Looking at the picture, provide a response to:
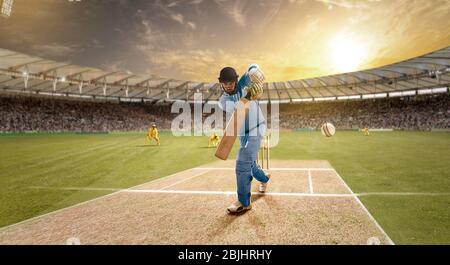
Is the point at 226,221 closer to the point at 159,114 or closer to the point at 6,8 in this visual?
the point at 6,8

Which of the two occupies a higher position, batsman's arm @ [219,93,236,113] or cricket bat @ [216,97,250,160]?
batsman's arm @ [219,93,236,113]

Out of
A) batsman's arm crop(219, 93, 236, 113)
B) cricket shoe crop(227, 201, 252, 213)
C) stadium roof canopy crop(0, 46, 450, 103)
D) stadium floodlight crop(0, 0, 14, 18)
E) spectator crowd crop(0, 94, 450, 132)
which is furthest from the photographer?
spectator crowd crop(0, 94, 450, 132)

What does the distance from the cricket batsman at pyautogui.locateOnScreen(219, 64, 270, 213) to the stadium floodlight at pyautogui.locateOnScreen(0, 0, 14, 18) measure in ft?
31.9

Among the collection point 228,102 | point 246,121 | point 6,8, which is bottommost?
point 246,121

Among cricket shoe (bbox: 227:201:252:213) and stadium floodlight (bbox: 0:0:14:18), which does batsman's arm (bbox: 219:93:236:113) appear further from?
stadium floodlight (bbox: 0:0:14:18)

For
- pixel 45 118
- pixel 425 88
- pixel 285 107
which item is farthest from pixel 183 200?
pixel 285 107

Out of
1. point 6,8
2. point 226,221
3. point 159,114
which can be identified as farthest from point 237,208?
point 159,114

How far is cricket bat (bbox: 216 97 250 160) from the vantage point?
4180mm

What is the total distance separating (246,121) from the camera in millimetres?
4301

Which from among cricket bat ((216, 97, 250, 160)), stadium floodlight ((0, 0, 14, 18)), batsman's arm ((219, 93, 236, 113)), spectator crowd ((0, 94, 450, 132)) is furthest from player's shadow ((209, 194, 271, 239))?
spectator crowd ((0, 94, 450, 132))

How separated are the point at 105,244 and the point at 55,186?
16.0 ft

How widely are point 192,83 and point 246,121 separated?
164 feet

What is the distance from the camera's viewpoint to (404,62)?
116ft
